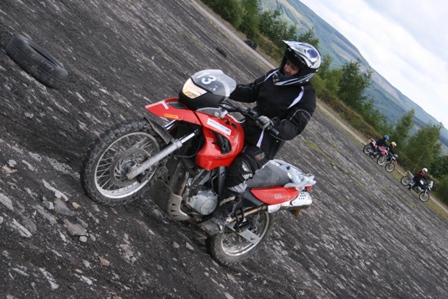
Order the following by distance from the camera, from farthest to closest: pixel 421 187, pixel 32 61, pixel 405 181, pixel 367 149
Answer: pixel 367 149, pixel 405 181, pixel 421 187, pixel 32 61

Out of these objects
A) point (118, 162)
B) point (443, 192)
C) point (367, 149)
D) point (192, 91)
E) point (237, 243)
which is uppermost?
point (443, 192)

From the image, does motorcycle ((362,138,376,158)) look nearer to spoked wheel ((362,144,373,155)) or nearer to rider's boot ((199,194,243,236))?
spoked wheel ((362,144,373,155))

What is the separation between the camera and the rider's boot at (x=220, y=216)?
6.21 metres

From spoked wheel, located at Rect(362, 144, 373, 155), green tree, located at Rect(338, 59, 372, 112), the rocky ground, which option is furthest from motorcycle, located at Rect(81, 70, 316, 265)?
green tree, located at Rect(338, 59, 372, 112)

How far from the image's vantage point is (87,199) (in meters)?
5.47

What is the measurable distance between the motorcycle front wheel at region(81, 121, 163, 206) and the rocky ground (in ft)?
0.67

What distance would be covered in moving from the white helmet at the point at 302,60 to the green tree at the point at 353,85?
94371 millimetres

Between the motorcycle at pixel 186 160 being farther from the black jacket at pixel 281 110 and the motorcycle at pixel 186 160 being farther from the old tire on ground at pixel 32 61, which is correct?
the old tire on ground at pixel 32 61

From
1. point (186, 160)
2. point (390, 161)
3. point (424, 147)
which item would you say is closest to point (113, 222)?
point (186, 160)

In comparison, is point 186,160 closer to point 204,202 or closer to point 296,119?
point 204,202

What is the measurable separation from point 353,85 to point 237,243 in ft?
318

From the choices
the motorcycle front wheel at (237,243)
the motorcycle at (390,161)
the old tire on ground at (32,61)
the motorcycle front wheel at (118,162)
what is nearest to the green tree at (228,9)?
the motorcycle at (390,161)

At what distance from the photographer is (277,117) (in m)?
6.10

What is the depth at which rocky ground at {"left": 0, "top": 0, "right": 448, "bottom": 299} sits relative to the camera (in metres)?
4.46
